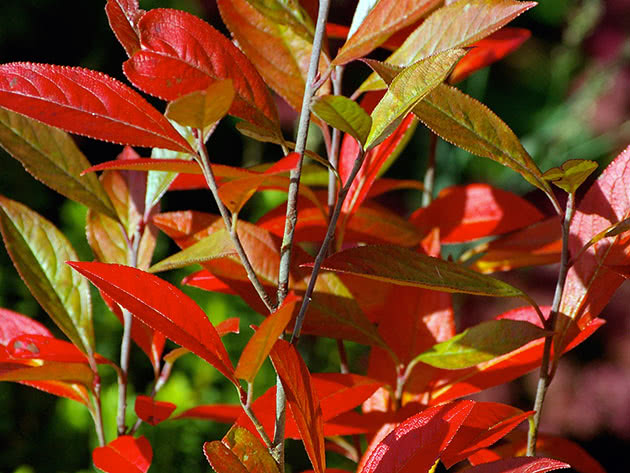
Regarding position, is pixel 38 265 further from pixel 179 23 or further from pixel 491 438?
pixel 491 438

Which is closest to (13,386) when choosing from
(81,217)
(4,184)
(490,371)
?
(81,217)

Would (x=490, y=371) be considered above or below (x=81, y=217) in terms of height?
above

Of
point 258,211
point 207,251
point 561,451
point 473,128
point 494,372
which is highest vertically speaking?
point 473,128

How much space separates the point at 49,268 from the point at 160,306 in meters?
0.24

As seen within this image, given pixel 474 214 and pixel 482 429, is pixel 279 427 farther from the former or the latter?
pixel 474 214

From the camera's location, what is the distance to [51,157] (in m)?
0.61

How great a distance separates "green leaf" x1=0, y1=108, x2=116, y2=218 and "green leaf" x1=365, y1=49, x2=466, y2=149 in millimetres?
303

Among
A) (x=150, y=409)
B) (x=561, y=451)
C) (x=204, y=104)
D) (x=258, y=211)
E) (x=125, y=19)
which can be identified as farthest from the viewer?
(x=258, y=211)

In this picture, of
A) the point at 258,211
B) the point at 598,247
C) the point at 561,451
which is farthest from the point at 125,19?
the point at 258,211

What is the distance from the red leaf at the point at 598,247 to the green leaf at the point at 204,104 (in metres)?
0.31

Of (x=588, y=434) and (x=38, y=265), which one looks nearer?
(x=38, y=265)

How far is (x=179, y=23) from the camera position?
43 centimetres

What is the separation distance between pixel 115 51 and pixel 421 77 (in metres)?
2.37

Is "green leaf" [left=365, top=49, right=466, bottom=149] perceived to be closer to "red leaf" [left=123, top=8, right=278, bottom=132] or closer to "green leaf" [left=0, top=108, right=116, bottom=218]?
"red leaf" [left=123, top=8, right=278, bottom=132]
